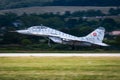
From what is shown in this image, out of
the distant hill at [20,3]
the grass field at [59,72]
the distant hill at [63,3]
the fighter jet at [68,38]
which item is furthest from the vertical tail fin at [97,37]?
the distant hill at [20,3]

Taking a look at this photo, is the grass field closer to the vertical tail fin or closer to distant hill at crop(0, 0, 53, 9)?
the vertical tail fin

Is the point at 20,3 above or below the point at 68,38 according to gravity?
below

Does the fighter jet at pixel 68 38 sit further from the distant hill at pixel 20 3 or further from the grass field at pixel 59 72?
the distant hill at pixel 20 3

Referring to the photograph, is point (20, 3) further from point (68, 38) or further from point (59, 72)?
point (59, 72)

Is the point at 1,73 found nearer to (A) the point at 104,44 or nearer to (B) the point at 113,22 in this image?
(A) the point at 104,44

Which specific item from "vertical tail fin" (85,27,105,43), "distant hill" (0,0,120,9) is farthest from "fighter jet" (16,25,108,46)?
"distant hill" (0,0,120,9)

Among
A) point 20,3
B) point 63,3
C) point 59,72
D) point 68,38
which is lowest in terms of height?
point 20,3

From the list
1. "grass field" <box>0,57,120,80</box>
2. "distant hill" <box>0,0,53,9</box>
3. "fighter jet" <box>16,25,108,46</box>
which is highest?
"grass field" <box>0,57,120,80</box>

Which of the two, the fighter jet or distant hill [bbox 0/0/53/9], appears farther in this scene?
distant hill [bbox 0/0/53/9]

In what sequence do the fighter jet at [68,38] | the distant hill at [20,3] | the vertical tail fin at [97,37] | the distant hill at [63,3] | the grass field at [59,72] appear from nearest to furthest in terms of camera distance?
the grass field at [59,72] → the fighter jet at [68,38] → the vertical tail fin at [97,37] → the distant hill at [63,3] → the distant hill at [20,3]

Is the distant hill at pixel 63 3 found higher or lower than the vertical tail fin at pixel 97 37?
lower

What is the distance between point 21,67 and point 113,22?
9166 cm

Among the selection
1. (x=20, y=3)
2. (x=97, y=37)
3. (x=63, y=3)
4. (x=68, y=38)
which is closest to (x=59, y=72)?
(x=97, y=37)

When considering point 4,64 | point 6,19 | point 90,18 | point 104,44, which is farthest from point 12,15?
point 4,64
